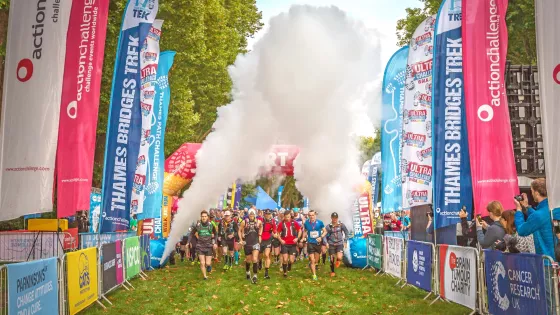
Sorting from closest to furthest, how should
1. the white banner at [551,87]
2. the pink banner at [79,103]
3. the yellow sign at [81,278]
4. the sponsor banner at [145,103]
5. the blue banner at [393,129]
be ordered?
the white banner at [551,87]
the yellow sign at [81,278]
the pink banner at [79,103]
the sponsor banner at [145,103]
the blue banner at [393,129]

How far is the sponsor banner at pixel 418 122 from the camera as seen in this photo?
1859 cm

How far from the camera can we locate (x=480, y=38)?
13547mm

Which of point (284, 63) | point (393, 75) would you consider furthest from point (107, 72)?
point (393, 75)

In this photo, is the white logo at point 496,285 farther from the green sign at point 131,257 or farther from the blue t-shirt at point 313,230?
the blue t-shirt at point 313,230

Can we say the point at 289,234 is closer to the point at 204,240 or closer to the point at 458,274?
the point at 204,240

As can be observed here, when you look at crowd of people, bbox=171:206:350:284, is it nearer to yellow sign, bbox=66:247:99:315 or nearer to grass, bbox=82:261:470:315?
grass, bbox=82:261:470:315

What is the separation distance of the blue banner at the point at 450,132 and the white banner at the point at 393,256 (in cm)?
424

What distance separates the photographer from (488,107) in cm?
1334

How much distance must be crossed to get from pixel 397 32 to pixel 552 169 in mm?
35067

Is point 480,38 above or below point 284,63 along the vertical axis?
below

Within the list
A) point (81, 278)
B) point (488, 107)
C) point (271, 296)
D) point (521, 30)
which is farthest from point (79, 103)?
point (521, 30)

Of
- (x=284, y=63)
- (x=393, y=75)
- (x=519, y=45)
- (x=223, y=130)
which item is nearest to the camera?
(x=393, y=75)

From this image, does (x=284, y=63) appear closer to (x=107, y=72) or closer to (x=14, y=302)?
(x=107, y=72)

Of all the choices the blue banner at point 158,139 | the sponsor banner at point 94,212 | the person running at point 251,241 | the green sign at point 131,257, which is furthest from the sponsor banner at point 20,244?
the person running at point 251,241
